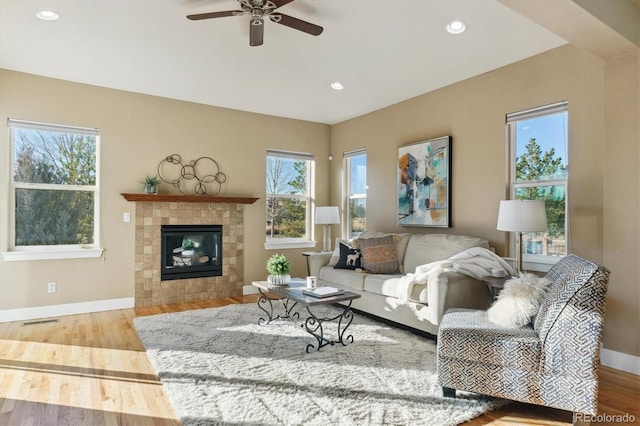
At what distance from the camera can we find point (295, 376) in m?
2.74

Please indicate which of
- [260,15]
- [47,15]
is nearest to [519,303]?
[260,15]

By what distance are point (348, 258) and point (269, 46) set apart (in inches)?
98.6

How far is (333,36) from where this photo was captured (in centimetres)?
347

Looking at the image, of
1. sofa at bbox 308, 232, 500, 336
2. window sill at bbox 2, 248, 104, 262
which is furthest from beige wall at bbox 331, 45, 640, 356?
window sill at bbox 2, 248, 104, 262

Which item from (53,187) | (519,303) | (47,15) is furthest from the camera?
(53,187)

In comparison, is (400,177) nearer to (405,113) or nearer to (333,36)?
(405,113)

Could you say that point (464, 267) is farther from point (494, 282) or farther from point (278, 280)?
point (278, 280)

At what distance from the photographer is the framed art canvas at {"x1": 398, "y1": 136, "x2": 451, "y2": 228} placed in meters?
4.50

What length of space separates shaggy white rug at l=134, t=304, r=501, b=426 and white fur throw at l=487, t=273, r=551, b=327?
0.51 metres

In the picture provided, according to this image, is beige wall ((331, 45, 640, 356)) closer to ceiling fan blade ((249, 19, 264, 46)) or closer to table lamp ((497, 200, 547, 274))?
table lamp ((497, 200, 547, 274))

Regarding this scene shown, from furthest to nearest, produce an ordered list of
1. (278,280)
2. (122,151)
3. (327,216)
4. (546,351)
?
(327,216), (122,151), (278,280), (546,351)

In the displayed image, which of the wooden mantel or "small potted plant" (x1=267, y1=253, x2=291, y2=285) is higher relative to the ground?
the wooden mantel

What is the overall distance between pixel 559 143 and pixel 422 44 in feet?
5.15

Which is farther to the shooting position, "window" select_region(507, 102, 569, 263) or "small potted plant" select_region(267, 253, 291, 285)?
"small potted plant" select_region(267, 253, 291, 285)
